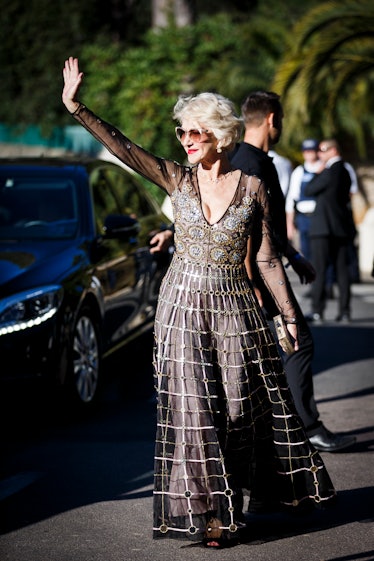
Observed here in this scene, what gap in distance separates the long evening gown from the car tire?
2.59 meters

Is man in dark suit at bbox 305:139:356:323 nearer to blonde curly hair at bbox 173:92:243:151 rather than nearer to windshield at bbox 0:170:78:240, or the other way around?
windshield at bbox 0:170:78:240

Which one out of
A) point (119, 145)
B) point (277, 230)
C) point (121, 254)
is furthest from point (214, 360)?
point (121, 254)

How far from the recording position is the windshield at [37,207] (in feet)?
27.1

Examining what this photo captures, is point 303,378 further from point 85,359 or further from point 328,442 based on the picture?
point 85,359

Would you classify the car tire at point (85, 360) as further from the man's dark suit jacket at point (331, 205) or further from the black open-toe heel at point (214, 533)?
the man's dark suit jacket at point (331, 205)

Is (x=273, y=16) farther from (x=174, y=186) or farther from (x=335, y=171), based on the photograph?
(x=174, y=186)

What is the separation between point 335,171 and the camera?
476 inches

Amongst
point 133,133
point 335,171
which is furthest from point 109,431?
point 133,133

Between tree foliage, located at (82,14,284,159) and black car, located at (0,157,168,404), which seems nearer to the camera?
black car, located at (0,157,168,404)

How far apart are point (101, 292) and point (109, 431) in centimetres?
119

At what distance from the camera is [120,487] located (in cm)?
589

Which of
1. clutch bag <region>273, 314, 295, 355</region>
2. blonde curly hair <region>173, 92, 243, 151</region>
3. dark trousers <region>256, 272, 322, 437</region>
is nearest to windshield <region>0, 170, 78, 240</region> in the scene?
dark trousers <region>256, 272, 322, 437</region>

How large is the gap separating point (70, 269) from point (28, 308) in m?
0.56

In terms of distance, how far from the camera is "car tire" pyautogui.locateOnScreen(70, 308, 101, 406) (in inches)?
297
